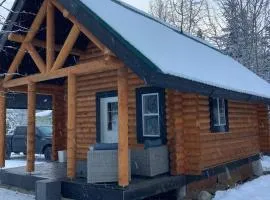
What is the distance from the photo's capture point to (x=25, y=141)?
68.8 ft

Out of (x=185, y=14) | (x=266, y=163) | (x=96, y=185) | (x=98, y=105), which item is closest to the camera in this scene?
(x=96, y=185)

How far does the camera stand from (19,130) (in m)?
21.7

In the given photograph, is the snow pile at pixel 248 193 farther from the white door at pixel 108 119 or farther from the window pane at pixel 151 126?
the white door at pixel 108 119

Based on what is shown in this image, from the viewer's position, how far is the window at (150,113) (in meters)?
9.78

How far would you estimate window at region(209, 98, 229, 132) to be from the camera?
1073cm

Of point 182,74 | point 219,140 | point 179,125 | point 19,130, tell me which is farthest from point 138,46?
point 19,130

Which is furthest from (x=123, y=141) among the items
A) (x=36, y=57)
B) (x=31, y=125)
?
(x=36, y=57)

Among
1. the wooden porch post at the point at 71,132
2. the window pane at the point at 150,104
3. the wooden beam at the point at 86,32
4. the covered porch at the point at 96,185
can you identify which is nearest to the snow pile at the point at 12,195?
the covered porch at the point at 96,185

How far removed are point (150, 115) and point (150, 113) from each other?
6 cm

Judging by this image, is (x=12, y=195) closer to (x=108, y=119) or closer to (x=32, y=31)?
(x=108, y=119)

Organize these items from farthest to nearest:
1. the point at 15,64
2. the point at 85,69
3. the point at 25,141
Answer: the point at 25,141
the point at 15,64
the point at 85,69

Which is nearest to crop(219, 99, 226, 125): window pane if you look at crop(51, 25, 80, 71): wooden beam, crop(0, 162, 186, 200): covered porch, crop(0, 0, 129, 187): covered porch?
crop(0, 162, 186, 200): covered porch

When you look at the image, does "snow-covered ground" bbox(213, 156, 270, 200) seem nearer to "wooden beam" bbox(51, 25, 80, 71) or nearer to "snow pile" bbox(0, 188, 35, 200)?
"snow pile" bbox(0, 188, 35, 200)

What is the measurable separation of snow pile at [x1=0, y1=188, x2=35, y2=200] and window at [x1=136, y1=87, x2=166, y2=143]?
139 inches
